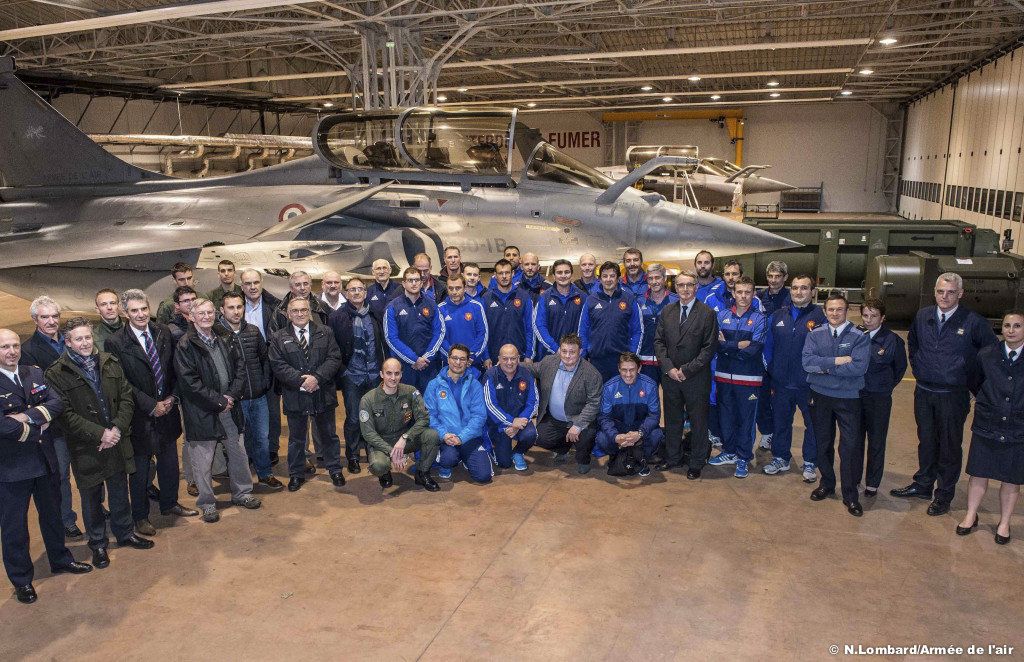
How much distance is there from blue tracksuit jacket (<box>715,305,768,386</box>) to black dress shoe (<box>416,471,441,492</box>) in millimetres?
2824

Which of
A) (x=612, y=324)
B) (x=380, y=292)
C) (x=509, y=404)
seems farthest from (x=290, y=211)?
(x=612, y=324)

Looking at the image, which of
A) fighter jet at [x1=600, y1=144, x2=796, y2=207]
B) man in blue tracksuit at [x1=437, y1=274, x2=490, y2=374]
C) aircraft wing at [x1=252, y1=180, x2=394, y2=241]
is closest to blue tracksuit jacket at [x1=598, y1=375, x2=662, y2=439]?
man in blue tracksuit at [x1=437, y1=274, x2=490, y2=374]

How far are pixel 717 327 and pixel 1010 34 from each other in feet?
61.3

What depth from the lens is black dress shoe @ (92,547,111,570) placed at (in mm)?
4863

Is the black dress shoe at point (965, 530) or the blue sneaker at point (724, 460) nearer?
the black dress shoe at point (965, 530)

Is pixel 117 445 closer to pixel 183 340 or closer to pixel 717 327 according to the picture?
pixel 183 340

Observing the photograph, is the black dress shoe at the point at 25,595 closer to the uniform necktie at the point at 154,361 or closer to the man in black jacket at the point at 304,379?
the uniform necktie at the point at 154,361

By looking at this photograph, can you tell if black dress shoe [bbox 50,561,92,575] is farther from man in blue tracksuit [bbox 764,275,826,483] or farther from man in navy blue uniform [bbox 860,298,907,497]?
man in navy blue uniform [bbox 860,298,907,497]

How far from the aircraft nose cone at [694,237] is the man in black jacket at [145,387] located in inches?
239

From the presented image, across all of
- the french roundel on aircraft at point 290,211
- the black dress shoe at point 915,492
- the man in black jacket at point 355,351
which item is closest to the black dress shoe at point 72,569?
the man in black jacket at point 355,351

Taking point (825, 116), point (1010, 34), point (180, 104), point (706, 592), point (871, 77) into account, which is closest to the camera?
point (706, 592)

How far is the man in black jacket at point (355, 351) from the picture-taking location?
6.44 meters

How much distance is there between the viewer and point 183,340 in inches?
208

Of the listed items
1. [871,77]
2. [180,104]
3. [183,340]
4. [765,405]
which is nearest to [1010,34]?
[871,77]
